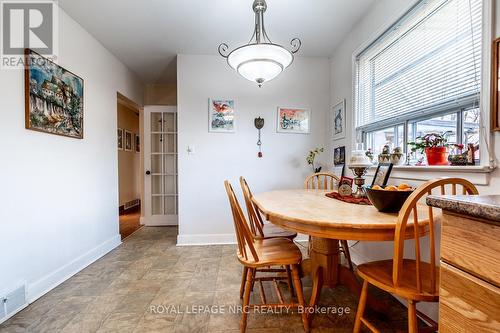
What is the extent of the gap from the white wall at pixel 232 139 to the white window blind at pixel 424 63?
85 cm

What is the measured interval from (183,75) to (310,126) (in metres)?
1.79

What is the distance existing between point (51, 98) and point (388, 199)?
→ 2.66 meters

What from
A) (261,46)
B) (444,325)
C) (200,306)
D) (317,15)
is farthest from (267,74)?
(200,306)

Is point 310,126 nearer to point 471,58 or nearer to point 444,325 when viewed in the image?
point 471,58

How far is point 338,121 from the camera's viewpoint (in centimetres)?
292

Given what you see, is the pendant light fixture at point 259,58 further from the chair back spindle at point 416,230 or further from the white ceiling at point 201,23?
the chair back spindle at point 416,230

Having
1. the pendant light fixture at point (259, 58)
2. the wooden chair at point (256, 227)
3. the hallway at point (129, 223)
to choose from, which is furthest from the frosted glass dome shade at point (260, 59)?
the hallway at point (129, 223)

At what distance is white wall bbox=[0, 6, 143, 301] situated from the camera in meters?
1.67

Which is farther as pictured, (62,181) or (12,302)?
(62,181)

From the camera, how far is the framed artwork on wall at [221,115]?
3.07 metres

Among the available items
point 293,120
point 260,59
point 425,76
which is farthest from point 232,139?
point 425,76

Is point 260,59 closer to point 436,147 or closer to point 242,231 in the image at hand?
point 242,231

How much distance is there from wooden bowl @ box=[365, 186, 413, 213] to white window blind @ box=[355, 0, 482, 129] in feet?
2.26

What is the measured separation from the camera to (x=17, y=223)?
1.71 meters
